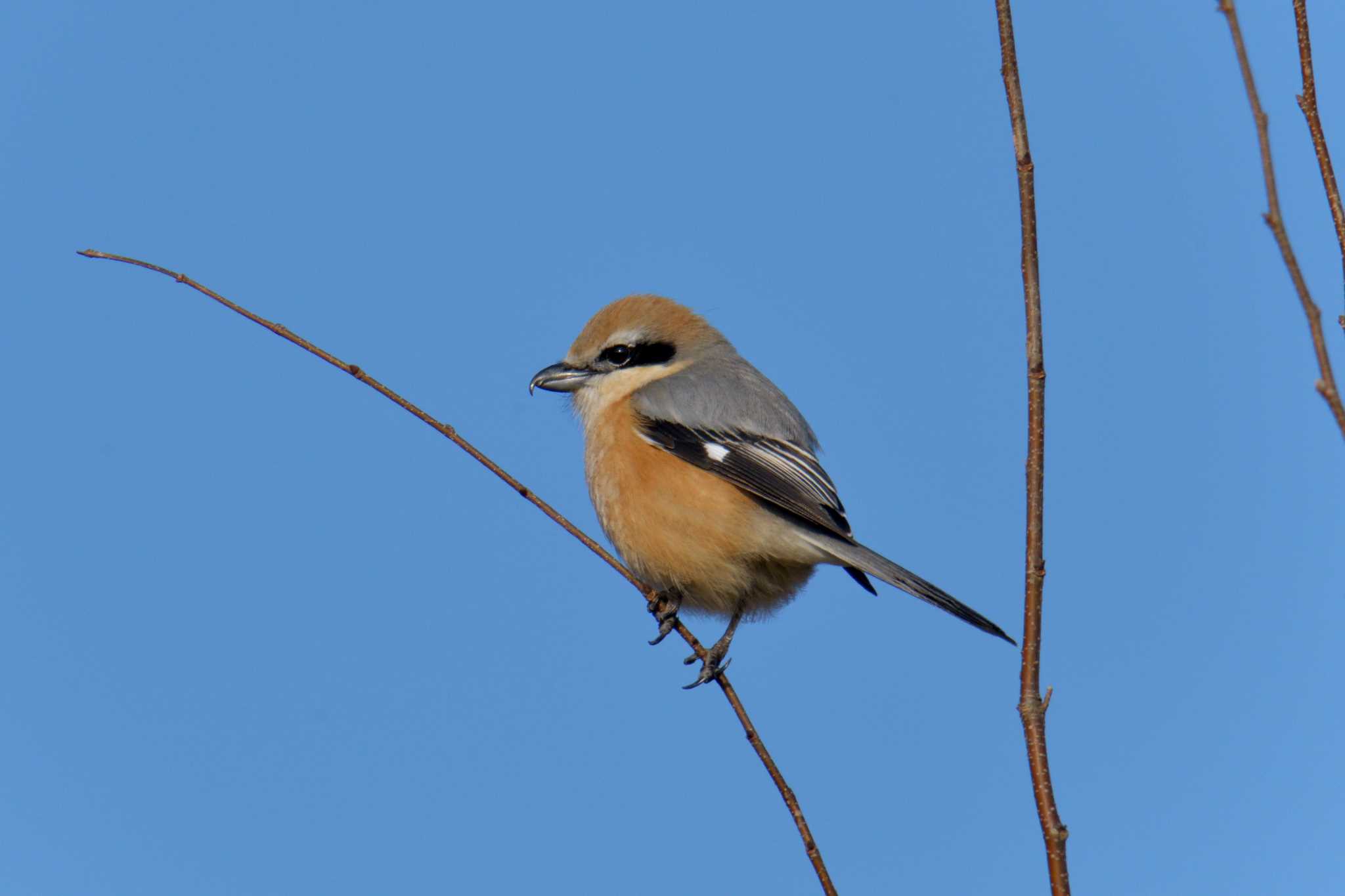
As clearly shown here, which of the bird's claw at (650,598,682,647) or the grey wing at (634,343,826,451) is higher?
the grey wing at (634,343,826,451)

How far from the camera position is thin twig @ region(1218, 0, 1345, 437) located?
4.59 ft

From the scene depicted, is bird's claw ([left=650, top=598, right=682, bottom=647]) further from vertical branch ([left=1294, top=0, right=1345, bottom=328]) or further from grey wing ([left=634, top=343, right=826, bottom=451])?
vertical branch ([left=1294, top=0, right=1345, bottom=328])

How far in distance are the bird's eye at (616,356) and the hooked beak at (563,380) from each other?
7 cm

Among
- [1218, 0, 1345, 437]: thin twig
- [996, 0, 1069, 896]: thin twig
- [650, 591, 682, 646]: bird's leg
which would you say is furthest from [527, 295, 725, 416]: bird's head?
[1218, 0, 1345, 437]: thin twig

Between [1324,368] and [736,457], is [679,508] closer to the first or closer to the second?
[736,457]

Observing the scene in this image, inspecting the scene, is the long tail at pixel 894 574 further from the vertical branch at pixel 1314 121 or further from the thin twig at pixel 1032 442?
the vertical branch at pixel 1314 121

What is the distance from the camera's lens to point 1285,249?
4.65 ft

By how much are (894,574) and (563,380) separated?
1.50 meters

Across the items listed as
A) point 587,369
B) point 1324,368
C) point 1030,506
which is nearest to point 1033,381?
point 1030,506

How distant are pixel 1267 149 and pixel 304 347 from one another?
1780 mm

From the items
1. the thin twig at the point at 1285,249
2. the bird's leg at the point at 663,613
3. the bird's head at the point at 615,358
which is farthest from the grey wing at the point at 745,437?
the thin twig at the point at 1285,249

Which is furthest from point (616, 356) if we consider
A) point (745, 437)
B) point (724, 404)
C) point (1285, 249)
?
point (1285, 249)

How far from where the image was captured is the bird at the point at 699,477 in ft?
12.4

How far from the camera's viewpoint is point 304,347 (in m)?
2.56
